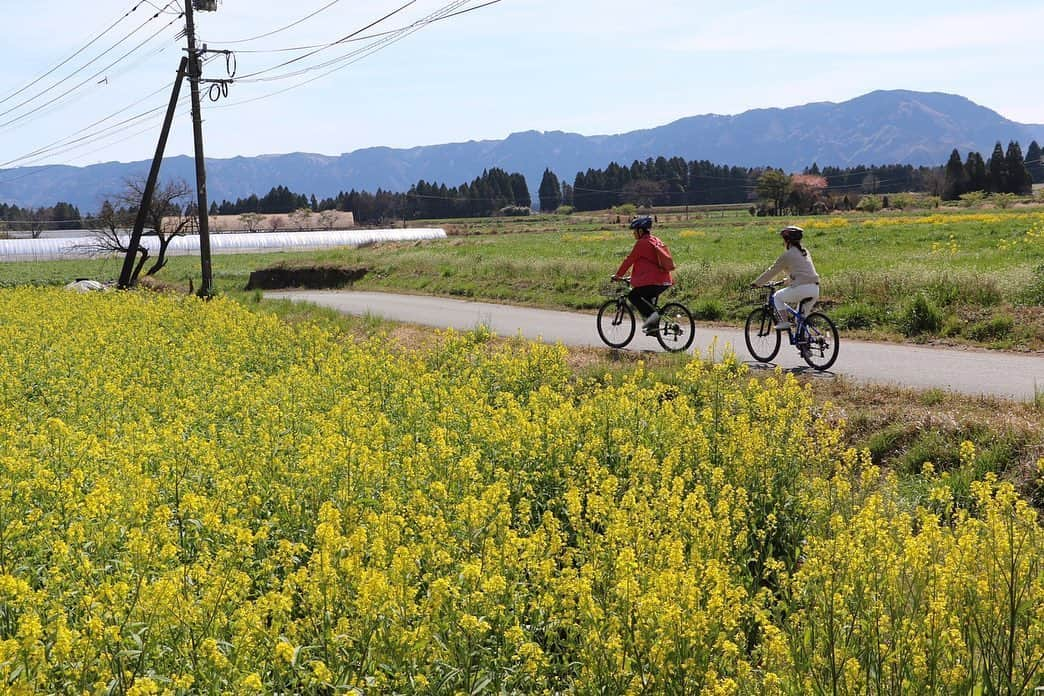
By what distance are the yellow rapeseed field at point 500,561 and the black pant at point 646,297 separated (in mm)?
3873

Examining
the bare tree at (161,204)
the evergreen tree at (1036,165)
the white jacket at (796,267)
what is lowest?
the white jacket at (796,267)

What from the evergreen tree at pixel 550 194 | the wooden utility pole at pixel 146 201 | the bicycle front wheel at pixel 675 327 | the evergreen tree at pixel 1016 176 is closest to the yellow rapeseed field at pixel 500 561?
the bicycle front wheel at pixel 675 327

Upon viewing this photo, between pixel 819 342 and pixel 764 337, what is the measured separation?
1.06 m

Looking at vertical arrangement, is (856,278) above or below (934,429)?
above

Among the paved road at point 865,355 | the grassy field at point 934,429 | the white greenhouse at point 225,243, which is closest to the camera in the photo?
the grassy field at point 934,429

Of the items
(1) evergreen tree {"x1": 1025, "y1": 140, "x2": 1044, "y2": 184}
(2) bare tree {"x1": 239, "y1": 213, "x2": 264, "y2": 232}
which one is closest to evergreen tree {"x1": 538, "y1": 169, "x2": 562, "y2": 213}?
(2) bare tree {"x1": 239, "y1": 213, "x2": 264, "y2": 232}

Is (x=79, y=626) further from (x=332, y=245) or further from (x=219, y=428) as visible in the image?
(x=332, y=245)

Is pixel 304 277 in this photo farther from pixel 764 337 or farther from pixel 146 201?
pixel 764 337

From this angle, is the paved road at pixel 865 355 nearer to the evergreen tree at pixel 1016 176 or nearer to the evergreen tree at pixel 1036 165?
the evergreen tree at pixel 1016 176

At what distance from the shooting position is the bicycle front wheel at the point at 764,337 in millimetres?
12453

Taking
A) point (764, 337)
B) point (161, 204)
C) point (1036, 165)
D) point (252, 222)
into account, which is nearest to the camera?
point (764, 337)

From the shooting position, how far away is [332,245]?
8350cm

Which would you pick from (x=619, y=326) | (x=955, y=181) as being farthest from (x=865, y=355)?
(x=955, y=181)

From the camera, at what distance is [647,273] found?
44.4 feet
